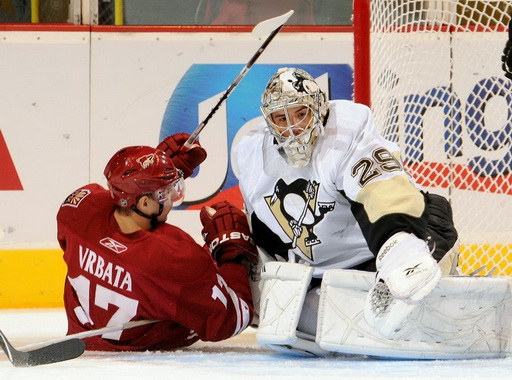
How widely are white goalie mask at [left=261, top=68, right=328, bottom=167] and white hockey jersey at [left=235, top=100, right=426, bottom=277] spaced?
0.13 ft

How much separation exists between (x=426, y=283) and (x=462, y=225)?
1977mm

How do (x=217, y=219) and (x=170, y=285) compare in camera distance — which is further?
(x=217, y=219)

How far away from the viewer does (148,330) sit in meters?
2.75

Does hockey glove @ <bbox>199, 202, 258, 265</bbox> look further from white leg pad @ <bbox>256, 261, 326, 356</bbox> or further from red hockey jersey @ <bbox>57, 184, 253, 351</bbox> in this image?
white leg pad @ <bbox>256, 261, 326, 356</bbox>

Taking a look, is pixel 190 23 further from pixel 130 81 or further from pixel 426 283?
pixel 426 283

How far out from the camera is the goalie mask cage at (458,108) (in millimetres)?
3746

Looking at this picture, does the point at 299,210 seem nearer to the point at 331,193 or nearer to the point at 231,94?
the point at 331,193

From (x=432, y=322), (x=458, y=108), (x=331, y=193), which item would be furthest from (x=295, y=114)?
(x=458, y=108)

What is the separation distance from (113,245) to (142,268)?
101mm

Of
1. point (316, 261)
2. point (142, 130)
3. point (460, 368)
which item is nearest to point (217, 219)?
point (316, 261)

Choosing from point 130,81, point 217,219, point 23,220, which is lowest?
point 23,220

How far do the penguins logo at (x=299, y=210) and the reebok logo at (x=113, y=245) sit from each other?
0.41m

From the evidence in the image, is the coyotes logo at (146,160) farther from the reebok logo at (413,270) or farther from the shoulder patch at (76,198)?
the reebok logo at (413,270)

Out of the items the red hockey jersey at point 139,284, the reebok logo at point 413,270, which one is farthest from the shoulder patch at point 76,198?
the reebok logo at point 413,270
